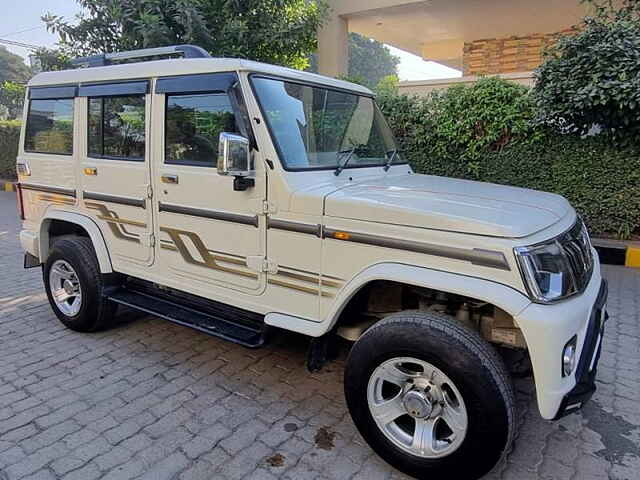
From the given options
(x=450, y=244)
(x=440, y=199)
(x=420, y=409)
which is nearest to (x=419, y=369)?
(x=420, y=409)

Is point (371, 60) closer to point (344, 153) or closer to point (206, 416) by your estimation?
point (344, 153)

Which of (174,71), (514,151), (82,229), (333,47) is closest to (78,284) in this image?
(82,229)

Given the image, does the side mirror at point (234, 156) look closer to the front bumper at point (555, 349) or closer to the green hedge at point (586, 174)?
the front bumper at point (555, 349)

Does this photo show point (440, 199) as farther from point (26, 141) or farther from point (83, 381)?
point (26, 141)

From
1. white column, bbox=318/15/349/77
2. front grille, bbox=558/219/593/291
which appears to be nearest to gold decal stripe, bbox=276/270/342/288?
front grille, bbox=558/219/593/291

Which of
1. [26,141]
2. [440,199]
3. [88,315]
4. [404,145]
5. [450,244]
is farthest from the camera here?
[404,145]

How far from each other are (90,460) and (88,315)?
5.50 feet

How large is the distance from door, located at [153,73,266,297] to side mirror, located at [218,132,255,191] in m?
0.11

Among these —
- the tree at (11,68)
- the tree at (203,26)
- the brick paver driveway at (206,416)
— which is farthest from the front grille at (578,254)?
the tree at (11,68)

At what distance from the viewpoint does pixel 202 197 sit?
3182mm

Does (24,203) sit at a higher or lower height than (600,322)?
higher

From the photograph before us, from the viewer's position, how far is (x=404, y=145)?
7.43 metres

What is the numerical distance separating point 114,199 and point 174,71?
44.4 inches

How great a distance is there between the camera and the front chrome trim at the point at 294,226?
2.70 m
